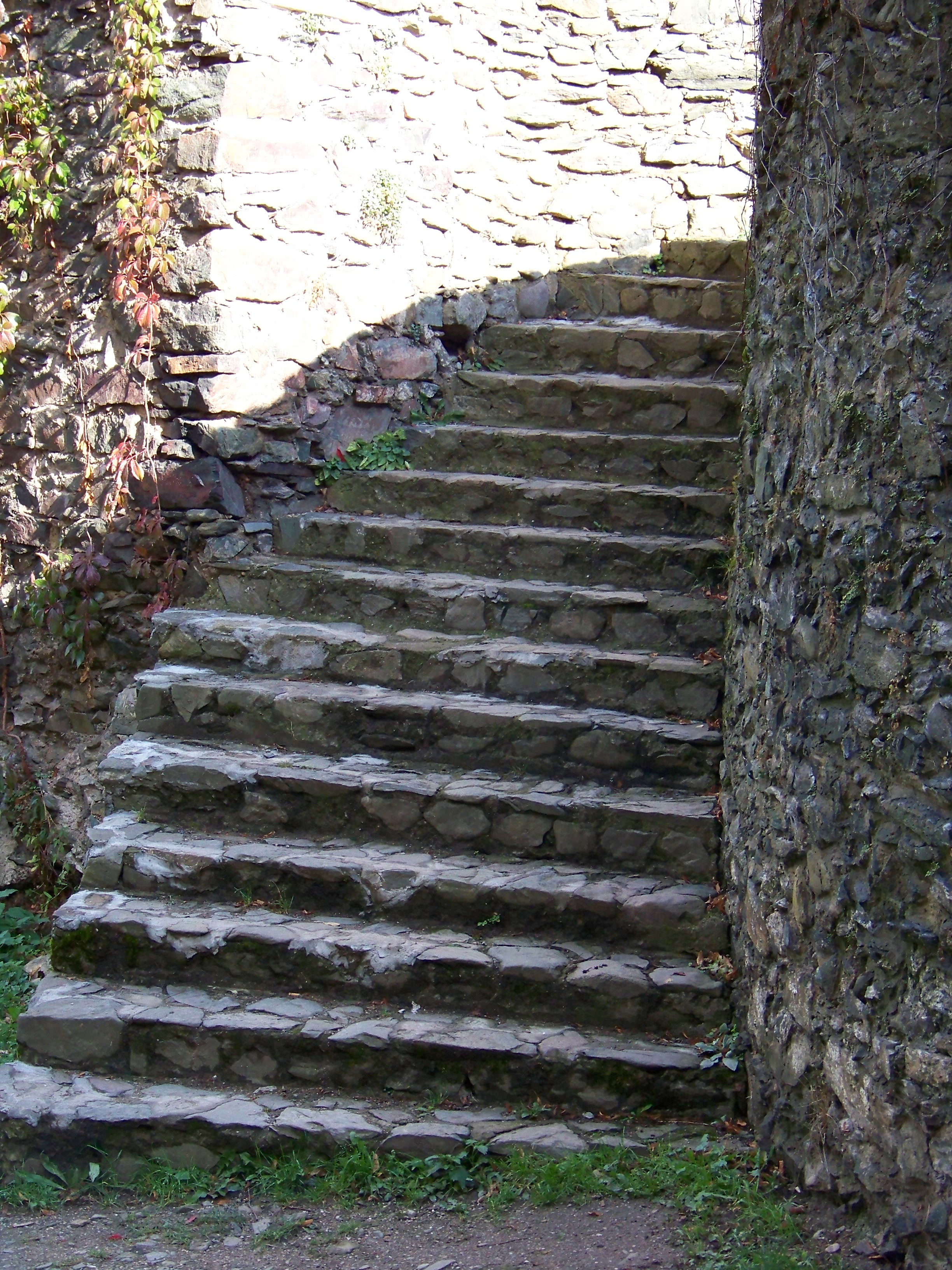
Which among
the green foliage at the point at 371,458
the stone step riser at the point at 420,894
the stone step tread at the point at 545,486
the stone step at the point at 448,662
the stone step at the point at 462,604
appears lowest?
the stone step riser at the point at 420,894

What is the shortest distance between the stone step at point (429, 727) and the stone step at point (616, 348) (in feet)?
6.29

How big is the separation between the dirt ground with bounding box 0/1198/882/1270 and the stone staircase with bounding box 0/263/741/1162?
171mm

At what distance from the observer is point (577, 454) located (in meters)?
4.57

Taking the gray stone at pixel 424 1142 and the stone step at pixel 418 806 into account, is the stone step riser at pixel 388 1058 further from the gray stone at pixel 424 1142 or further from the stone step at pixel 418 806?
the stone step at pixel 418 806

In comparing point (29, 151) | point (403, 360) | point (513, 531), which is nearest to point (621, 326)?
point (403, 360)

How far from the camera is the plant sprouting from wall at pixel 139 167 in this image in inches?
160

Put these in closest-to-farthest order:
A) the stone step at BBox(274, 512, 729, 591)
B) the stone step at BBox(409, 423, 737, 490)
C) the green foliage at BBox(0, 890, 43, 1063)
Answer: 1. the green foliage at BBox(0, 890, 43, 1063)
2. the stone step at BBox(274, 512, 729, 591)
3. the stone step at BBox(409, 423, 737, 490)

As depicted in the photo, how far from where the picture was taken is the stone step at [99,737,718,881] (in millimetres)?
3248

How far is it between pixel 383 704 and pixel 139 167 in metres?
2.18

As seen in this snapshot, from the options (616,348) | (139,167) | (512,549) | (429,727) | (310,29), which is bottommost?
(429,727)

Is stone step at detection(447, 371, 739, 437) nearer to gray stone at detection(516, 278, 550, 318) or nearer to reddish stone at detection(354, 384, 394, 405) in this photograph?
reddish stone at detection(354, 384, 394, 405)

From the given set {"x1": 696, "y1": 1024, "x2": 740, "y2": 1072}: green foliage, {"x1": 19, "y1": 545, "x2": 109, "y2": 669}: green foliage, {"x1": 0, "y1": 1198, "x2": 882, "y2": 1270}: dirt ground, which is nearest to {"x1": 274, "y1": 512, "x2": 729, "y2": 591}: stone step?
{"x1": 19, "y1": 545, "x2": 109, "y2": 669}: green foliage

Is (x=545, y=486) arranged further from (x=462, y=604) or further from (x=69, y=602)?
(x=69, y=602)

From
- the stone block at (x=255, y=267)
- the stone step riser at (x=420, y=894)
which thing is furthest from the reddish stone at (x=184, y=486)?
the stone step riser at (x=420, y=894)
